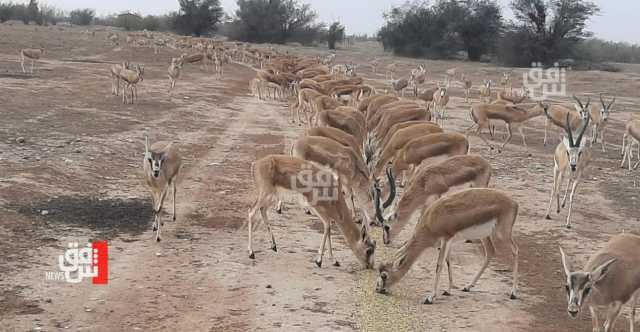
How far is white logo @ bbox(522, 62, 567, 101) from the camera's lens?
3641cm

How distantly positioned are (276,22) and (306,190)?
71.1 metres

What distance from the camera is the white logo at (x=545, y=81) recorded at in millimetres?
36409

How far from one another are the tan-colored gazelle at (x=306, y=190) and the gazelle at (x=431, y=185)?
597mm

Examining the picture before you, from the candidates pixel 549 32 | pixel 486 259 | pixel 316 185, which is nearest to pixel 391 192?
pixel 316 185

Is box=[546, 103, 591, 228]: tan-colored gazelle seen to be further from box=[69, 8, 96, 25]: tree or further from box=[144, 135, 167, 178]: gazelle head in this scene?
box=[69, 8, 96, 25]: tree

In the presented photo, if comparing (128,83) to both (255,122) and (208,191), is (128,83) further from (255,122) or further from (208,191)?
(208,191)

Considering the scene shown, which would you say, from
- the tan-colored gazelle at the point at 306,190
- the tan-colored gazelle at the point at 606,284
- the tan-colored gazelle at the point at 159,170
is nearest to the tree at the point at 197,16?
the tan-colored gazelle at the point at 159,170

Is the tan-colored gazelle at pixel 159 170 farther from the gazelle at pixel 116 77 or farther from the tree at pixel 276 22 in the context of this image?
the tree at pixel 276 22

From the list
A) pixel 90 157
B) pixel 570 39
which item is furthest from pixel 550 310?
pixel 570 39

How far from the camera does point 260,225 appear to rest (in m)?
11.0

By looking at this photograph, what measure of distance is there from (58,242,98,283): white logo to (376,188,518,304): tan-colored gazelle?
11.2 feet

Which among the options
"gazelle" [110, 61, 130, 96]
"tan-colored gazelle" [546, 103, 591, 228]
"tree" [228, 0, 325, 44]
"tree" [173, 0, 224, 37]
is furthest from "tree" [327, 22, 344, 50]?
"tan-colored gazelle" [546, 103, 591, 228]

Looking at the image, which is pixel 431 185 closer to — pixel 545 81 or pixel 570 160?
pixel 570 160

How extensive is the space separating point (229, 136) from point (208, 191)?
6347 millimetres
